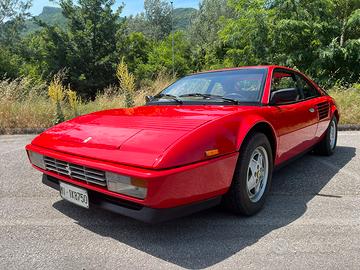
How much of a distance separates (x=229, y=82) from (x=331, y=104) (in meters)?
2.06

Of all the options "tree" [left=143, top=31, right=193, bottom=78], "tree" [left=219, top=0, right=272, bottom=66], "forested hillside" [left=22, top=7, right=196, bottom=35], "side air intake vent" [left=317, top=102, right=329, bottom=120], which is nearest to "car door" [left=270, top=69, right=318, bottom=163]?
"side air intake vent" [left=317, top=102, right=329, bottom=120]

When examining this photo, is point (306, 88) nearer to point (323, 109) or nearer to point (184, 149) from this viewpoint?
point (323, 109)

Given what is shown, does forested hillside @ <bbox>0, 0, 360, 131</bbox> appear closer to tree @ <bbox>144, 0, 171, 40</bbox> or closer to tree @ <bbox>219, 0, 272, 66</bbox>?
tree @ <bbox>219, 0, 272, 66</bbox>

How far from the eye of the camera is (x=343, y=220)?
2.76 meters

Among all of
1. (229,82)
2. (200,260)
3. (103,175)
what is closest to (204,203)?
(200,260)

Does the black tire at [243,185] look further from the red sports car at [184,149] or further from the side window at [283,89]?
the side window at [283,89]

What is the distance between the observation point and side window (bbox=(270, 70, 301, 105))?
3.22m

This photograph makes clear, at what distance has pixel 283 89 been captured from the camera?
333 cm

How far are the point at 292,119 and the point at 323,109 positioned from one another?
3.98 feet

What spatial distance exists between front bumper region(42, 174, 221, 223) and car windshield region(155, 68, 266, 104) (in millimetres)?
1220

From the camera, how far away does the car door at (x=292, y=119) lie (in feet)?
10.7

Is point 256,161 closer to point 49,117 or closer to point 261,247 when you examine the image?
point 261,247

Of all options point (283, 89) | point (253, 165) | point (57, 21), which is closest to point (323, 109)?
point (283, 89)

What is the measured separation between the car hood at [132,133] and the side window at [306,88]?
1631 mm
